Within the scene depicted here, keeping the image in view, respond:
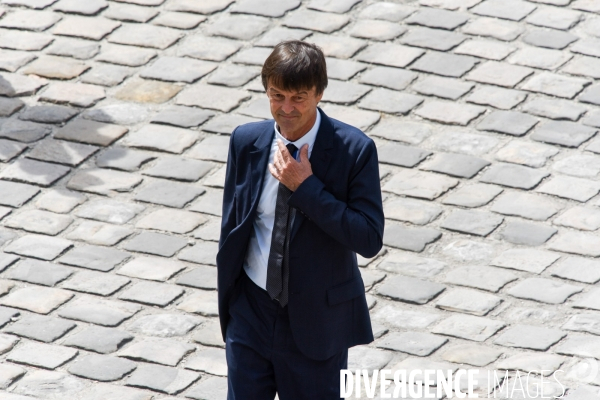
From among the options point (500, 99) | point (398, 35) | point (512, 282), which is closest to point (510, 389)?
point (512, 282)

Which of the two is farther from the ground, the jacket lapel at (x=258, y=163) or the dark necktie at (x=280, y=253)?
the jacket lapel at (x=258, y=163)

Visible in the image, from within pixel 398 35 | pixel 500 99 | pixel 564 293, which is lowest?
pixel 564 293

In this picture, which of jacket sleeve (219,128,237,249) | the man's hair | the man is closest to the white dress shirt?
the man

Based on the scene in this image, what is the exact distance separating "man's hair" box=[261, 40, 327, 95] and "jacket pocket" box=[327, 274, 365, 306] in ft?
2.43

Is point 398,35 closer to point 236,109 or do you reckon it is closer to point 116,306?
point 236,109

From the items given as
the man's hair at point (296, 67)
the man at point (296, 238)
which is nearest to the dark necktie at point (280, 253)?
the man at point (296, 238)

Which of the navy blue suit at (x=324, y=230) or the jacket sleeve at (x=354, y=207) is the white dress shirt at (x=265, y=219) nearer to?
the navy blue suit at (x=324, y=230)

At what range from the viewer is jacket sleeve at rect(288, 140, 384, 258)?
3834mm

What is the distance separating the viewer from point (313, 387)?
4.07 meters

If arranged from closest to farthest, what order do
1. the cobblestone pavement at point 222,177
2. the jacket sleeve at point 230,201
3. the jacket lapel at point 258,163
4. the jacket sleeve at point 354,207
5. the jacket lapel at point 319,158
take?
the jacket sleeve at point 354,207
the jacket lapel at point 319,158
the jacket lapel at point 258,163
the jacket sleeve at point 230,201
the cobblestone pavement at point 222,177

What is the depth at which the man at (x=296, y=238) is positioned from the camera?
12.7ft

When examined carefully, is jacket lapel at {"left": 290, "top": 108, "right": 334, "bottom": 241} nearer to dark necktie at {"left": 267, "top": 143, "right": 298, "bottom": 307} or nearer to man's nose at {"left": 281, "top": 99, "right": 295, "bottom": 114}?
dark necktie at {"left": 267, "top": 143, "right": 298, "bottom": 307}

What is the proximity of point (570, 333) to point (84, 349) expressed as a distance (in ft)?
8.29

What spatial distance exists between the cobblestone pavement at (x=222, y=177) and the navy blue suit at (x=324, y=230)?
4.34ft
